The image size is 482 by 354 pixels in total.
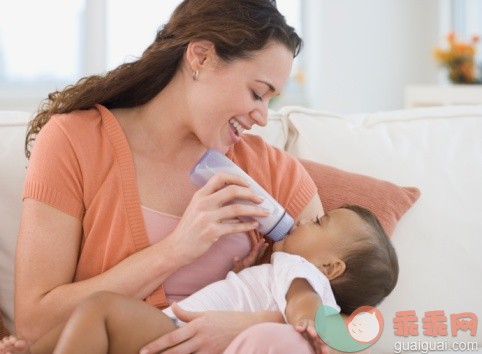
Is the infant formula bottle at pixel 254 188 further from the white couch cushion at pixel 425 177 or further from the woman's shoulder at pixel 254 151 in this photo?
the white couch cushion at pixel 425 177

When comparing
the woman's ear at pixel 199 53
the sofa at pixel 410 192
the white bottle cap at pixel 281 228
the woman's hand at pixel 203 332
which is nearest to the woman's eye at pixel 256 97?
the woman's ear at pixel 199 53

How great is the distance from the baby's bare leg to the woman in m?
0.03

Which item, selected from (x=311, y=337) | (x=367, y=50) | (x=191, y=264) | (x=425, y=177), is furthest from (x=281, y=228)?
(x=367, y=50)

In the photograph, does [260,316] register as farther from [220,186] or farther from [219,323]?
[220,186]

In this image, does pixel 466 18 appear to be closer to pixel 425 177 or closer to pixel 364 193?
pixel 425 177

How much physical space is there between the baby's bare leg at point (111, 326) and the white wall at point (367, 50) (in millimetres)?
4509

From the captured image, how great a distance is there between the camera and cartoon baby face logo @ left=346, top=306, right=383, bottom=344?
148cm

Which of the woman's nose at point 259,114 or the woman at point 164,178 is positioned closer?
the woman at point 164,178

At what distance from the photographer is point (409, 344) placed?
5.85 ft

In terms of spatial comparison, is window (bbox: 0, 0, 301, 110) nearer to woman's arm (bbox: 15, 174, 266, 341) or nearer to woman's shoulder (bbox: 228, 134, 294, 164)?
woman's shoulder (bbox: 228, 134, 294, 164)

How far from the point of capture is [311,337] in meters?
1.35

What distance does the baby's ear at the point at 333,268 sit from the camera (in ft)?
5.08

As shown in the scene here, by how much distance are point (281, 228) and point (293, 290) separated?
0.19 m

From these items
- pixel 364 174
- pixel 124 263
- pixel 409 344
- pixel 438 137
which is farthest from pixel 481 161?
pixel 124 263
